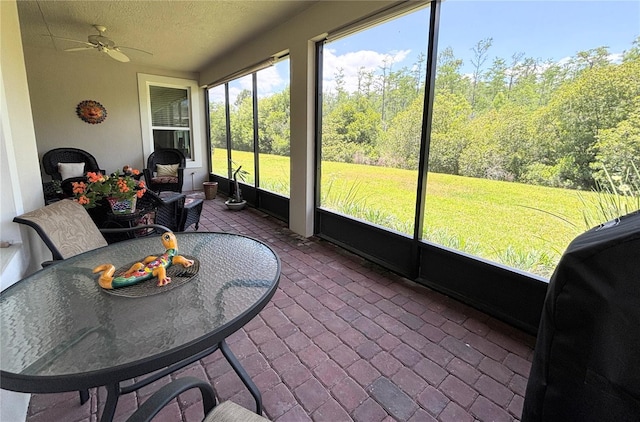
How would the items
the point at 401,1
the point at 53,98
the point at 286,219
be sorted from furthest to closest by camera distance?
the point at 53,98
the point at 286,219
the point at 401,1

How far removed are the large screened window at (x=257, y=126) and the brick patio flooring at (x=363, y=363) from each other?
96.8 inches

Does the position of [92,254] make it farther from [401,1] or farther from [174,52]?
[174,52]

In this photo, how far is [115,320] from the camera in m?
1.03

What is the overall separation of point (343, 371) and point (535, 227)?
5.20 ft

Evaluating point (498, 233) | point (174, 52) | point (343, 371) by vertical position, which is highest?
point (174, 52)

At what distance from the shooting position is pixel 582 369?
0.66 meters

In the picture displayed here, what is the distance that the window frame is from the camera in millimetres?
6113

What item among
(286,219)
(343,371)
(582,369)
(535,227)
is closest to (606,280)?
(582,369)

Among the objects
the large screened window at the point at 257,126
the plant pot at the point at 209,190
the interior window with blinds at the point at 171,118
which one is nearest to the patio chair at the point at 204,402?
the large screened window at the point at 257,126

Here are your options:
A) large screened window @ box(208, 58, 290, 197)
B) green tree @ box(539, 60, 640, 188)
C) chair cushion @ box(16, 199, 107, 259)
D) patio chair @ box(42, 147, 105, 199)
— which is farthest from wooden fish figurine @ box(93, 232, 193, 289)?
patio chair @ box(42, 147, 105, 199)

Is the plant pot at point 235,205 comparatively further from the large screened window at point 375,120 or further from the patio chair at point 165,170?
the large screened window at point 375,120

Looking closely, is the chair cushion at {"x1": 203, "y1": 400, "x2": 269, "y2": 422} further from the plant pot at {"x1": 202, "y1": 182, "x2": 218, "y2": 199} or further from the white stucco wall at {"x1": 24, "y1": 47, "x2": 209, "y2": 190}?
the white stucco wall at {"x1": 24, "y1": 47, "x2": 209, "y2": 190}

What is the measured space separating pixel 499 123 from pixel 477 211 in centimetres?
67

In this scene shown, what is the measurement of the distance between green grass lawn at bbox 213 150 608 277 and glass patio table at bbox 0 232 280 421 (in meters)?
1.65
